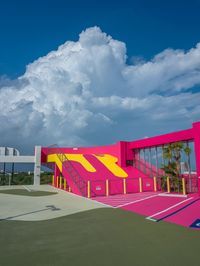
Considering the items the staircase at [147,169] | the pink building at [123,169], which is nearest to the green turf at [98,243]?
the pink building at [123,169]

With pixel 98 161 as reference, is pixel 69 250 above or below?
below

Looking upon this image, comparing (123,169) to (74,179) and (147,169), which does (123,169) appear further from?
(74,179)

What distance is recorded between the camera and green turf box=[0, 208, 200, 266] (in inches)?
182

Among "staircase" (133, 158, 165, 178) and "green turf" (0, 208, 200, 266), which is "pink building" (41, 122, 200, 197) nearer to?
"staircase" (133, 158, 165, 178)

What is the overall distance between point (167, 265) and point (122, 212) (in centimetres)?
552

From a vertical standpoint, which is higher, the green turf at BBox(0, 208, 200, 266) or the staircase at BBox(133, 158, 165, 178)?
the staircase at BBox(133, 158, 165, 178)

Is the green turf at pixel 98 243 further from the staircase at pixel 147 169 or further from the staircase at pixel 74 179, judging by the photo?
the staircase at pixel 147 169

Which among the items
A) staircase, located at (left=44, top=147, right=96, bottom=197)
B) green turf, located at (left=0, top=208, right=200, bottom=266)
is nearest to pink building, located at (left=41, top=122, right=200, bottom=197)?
staircase, located at (left=44, top=147, right=96, bottom=197)

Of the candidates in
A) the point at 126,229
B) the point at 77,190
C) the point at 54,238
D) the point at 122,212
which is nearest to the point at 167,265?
the point at 126,229

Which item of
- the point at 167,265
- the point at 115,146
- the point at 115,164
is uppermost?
the point at 115,146

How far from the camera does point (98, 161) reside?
74.8 feet

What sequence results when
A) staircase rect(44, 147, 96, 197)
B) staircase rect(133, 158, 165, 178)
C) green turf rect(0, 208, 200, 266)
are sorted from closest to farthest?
green turf rect(0, 208, 200, 266)
staircase rect(44, 147, 96, 197)
staircase rect(133, 158, 165, 178)

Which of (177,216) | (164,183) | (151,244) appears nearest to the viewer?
(151,244)

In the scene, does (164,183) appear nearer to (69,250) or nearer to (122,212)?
(122,212)
